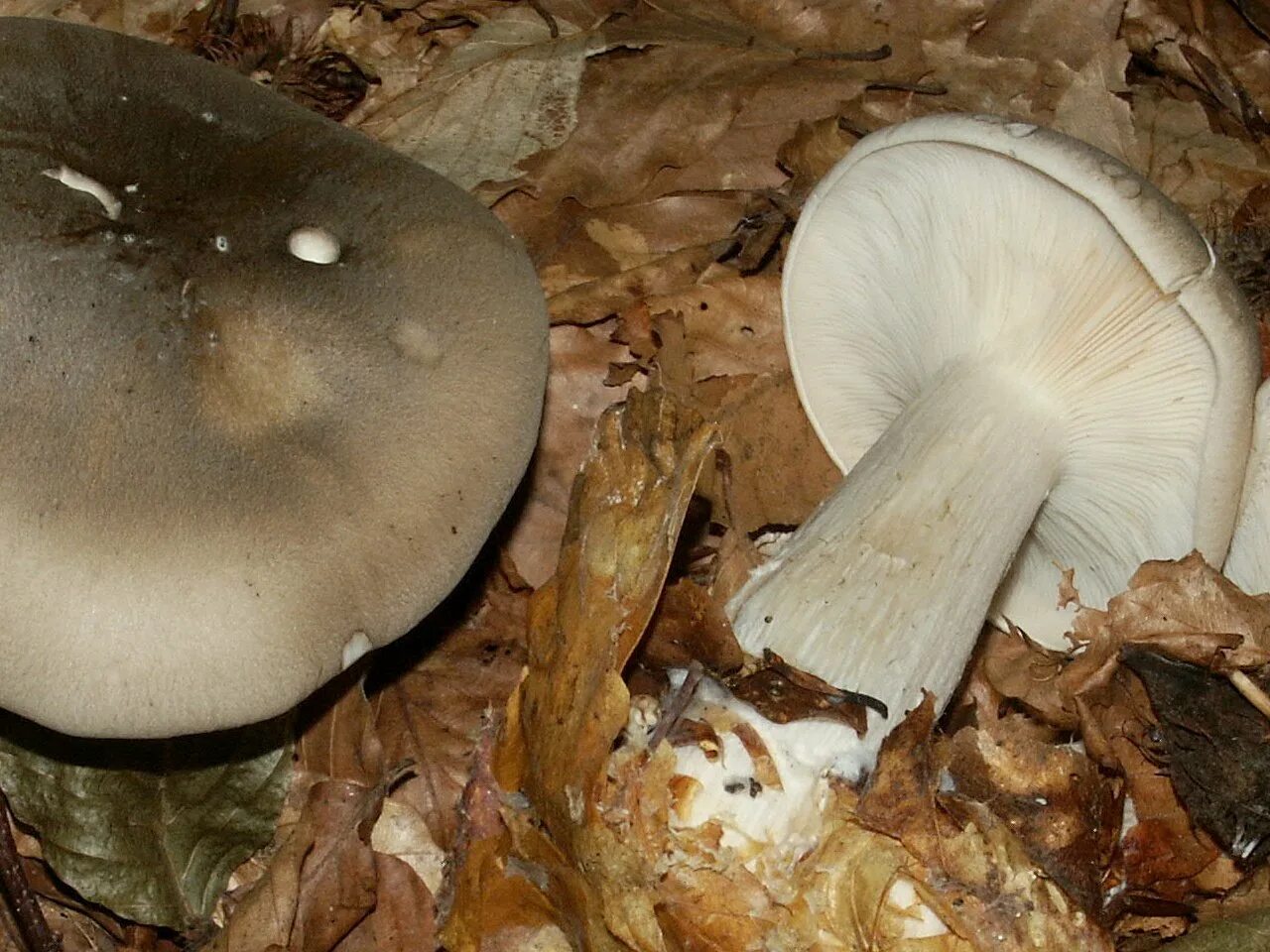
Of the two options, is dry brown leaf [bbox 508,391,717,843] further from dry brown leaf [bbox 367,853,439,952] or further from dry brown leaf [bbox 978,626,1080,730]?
dry brown leaf [bbox 978,626,1080,730]

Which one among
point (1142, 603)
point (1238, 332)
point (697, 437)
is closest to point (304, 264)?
point (697, 437)

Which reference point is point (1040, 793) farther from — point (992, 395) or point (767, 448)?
point (767, 448)

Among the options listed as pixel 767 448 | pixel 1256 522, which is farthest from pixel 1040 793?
pixel 767 448

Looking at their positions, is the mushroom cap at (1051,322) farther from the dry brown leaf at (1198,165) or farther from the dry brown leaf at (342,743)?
the dry brown leaf at (342,743)

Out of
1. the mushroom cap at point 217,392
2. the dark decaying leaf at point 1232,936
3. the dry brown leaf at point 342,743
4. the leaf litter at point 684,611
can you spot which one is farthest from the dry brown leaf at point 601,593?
the dark decaying leaf at point 1232,936

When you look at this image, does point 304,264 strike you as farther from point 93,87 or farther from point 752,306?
point 752,306

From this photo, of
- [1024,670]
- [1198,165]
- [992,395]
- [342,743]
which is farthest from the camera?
[1198,165]

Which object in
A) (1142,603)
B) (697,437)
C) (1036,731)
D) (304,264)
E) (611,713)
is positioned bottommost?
(1036,731)
